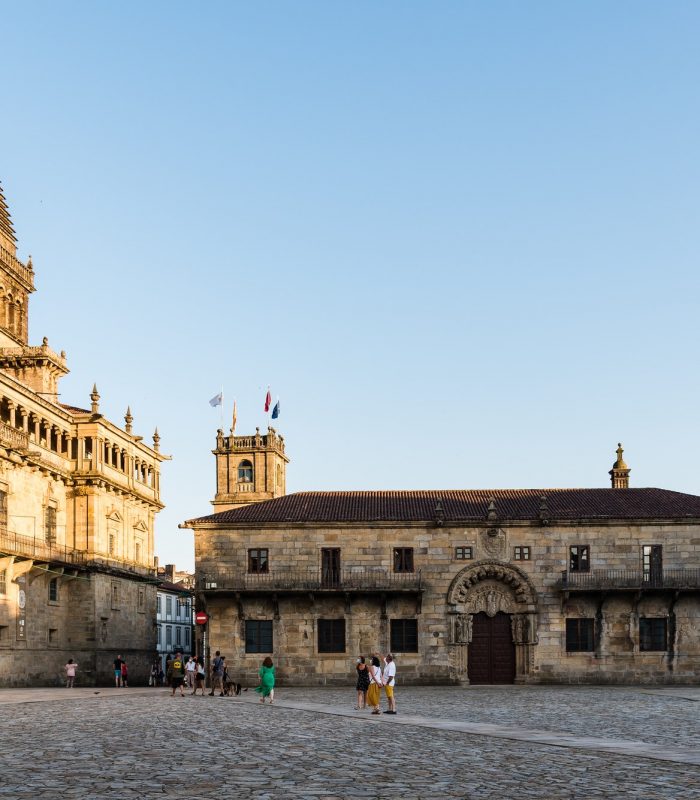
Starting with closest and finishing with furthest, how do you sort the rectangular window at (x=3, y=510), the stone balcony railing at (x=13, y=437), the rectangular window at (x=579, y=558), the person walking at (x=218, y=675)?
the person walking at (x=218, y=675), the rectangular window at (x=579, y=558), the stone balcony railing at (x=13, y=437), the rectangular window at (x=3, y=510)

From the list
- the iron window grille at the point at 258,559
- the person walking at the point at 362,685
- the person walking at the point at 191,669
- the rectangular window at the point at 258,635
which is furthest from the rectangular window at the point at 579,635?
the person walking at the point at 362,685

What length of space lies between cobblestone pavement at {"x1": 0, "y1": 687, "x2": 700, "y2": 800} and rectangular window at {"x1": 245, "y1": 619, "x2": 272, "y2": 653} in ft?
59.3

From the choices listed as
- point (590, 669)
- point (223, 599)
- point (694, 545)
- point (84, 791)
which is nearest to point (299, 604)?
point (223, 599)

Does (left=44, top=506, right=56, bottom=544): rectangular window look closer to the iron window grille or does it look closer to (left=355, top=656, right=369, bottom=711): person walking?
the iron window grille

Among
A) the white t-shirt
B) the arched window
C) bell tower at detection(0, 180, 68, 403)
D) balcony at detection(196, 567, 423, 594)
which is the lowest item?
the white t-shirt

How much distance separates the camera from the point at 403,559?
45.7 meters

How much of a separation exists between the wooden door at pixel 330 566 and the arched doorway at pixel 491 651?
18.7 feet

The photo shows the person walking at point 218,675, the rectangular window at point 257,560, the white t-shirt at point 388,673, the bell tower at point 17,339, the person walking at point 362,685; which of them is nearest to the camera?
the white t-shirt at point 388,673

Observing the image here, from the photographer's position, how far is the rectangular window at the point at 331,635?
4500 centimetres

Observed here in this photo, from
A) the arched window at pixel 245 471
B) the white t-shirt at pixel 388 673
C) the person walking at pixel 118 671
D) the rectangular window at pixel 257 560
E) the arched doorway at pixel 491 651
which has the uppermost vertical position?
the arched window at pixel 245 471

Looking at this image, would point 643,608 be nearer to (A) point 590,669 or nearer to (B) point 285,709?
(A) point 590,669

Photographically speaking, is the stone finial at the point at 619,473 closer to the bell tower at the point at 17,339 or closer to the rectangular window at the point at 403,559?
the rectangular window at the point at 403,559

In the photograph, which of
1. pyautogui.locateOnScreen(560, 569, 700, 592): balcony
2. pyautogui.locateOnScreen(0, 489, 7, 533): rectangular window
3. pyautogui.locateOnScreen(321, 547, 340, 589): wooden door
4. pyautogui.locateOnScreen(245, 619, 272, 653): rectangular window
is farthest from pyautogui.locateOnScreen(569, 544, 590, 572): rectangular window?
pyautogui.locateOnScreen(0, 489, 7, 533): rectangular window

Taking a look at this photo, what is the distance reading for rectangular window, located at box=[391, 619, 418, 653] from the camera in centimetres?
4500
